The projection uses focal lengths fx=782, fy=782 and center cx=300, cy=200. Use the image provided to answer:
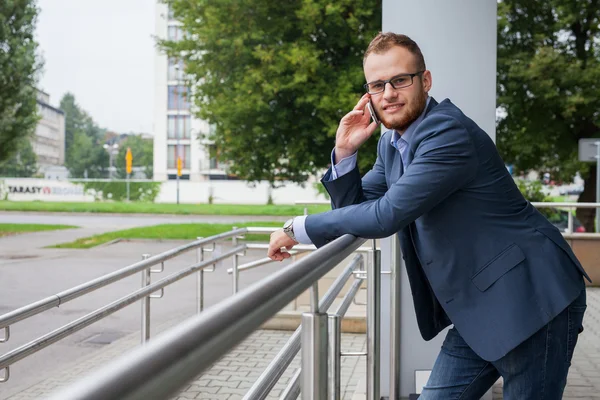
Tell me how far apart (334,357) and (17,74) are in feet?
82.0

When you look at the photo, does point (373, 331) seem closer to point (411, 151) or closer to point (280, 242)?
point (280, 242)

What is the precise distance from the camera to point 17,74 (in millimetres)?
24828

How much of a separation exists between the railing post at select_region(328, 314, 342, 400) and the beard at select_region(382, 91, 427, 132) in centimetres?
53

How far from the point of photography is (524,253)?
1.83 m

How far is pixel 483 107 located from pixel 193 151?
60.2 metres

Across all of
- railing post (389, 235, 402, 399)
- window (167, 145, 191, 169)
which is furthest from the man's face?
window (167, 145, 191, 169)

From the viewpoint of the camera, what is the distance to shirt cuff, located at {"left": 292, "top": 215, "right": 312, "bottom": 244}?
213cm

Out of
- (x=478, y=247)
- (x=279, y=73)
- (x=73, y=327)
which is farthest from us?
(x=279, y=73)

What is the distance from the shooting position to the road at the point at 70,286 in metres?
7.19

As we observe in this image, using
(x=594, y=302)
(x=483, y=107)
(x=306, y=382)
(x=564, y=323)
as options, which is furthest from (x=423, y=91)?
(x=594, y=302)

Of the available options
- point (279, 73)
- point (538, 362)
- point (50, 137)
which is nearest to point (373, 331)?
point (538, 362)

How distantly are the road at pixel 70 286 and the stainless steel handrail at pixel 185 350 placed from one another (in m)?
3.23

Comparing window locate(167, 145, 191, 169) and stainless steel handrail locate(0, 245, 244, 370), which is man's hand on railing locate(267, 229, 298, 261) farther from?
window locate(167, 145, 191, 169)

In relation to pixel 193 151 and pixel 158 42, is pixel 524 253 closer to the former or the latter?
pixel 158 42
